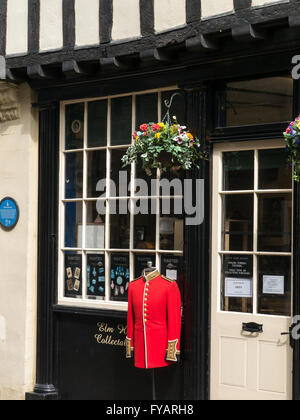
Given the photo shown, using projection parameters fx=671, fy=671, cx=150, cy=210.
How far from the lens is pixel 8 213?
299 inches

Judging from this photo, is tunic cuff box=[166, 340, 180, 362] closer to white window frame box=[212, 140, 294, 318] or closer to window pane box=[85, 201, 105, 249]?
white window frame box=[212, 140, 294, 318]

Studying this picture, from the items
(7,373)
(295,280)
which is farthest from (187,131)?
→ (7,373)

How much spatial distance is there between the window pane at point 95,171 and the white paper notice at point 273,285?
2073 mm

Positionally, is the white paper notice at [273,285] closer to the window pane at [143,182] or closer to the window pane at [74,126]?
the window pane at [143,182]

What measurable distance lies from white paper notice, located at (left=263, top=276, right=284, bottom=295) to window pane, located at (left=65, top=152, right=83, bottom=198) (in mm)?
2329

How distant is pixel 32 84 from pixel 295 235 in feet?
11.4

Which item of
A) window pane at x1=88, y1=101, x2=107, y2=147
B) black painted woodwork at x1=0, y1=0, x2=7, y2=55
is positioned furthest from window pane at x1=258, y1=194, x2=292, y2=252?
black painted woodwork at x1=0, y1=0, x2=7, y2=55

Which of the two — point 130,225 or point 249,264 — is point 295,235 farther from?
point 130,225

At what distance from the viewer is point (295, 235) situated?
576 cm

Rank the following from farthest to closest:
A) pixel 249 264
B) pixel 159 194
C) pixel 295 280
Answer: pixel 159 194
pixel 249 264
pixel 295 280

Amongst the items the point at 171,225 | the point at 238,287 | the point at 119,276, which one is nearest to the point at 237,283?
the point at 238,287

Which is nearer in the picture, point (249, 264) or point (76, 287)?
point (249, 264)

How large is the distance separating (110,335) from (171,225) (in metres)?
1.31

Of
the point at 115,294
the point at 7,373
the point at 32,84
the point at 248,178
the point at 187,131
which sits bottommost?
the point at 7,373
